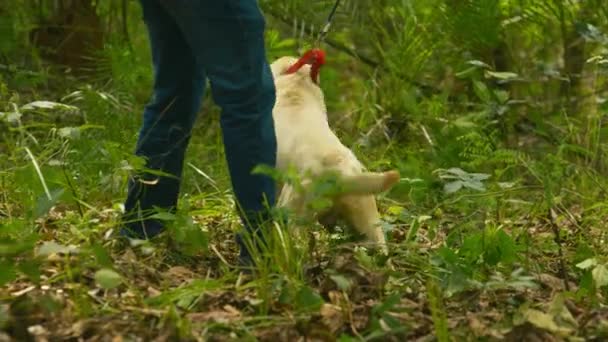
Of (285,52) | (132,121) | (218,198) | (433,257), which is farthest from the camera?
(285,52)

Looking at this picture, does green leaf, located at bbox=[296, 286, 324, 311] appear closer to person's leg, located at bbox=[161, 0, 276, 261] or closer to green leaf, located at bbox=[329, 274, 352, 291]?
green leaf, located at bbox=[329, 274, 352, 291]

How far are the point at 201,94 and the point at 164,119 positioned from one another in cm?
15

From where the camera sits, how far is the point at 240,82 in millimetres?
3203

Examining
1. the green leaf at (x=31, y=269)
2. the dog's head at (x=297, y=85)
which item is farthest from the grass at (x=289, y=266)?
the dog's head at (x=297, y=85)

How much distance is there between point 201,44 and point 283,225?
0.55 meters

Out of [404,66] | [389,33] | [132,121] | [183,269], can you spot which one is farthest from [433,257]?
[389,33]

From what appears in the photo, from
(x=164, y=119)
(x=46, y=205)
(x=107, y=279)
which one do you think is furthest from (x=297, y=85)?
(x=107, y=279)

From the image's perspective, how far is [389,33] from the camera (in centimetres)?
670

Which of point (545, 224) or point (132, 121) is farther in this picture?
point (132, 121)

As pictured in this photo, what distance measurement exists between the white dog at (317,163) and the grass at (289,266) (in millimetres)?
95

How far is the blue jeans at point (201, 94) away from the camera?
3176 millimetres

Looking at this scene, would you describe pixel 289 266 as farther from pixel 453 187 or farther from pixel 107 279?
pixel 453 187

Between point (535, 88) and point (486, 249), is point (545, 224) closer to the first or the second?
point (486, 249)

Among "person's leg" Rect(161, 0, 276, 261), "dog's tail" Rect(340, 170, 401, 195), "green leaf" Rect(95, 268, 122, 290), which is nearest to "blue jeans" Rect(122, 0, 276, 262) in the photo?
"person's leg" Rect(161, 0, 276, 261)
